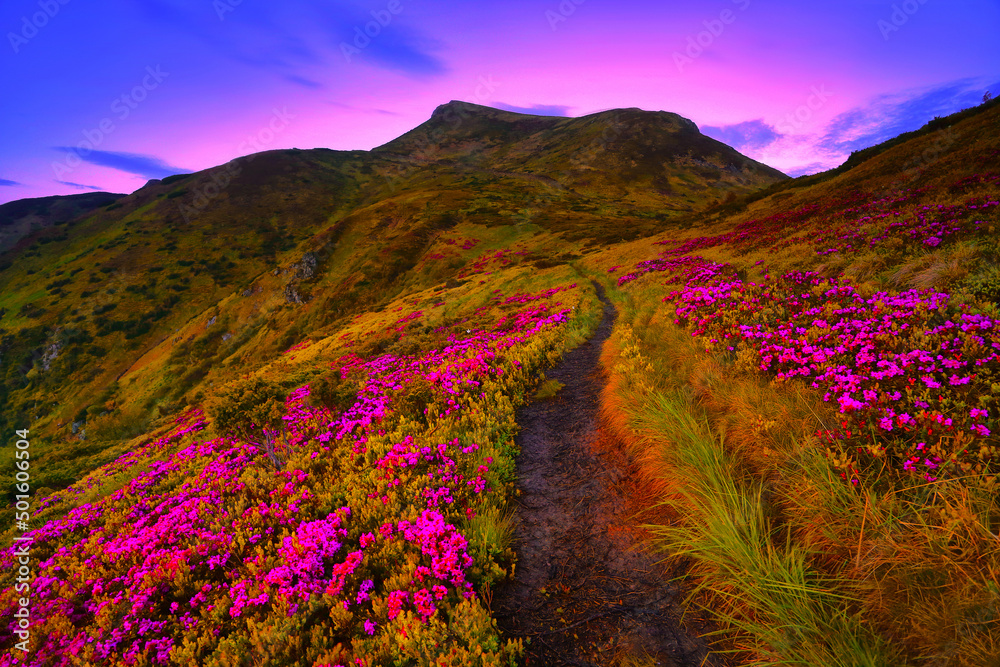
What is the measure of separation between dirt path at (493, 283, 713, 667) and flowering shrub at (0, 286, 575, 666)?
0.40 meters

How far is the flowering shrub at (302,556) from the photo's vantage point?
140 inches

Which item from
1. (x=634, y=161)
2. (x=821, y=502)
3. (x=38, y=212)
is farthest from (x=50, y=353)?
(x=634, y=161)

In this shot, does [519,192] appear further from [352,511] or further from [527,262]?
[352,511]

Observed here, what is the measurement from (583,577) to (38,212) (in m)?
213

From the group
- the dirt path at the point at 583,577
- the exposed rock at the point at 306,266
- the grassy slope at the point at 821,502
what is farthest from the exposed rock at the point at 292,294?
the dirt path at the point at 583,577

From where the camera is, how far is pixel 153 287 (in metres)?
74.9

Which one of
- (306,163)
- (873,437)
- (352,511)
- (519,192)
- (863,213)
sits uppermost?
(306,163)

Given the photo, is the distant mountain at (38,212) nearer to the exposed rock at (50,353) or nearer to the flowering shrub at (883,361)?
the exposed rock at (50,353)

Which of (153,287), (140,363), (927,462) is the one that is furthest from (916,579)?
(153,287)

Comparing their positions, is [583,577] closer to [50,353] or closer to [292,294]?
[292,294]

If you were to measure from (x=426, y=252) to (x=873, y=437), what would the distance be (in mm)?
60308

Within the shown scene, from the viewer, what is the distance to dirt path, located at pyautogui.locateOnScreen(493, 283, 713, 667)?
313 centimetres

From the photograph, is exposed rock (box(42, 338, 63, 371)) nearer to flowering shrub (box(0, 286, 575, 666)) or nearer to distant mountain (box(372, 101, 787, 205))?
flowering shrub (box(0, 286, 575, 666))

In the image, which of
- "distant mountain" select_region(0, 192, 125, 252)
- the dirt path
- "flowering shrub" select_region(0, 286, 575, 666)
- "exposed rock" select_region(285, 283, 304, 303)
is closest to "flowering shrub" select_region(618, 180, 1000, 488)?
the dirt path
